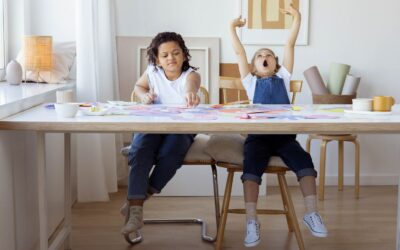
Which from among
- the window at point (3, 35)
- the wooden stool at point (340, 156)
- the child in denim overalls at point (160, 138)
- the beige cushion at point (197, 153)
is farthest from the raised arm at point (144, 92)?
the wooden stool at point (340, 156)

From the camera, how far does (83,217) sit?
3.32 meters

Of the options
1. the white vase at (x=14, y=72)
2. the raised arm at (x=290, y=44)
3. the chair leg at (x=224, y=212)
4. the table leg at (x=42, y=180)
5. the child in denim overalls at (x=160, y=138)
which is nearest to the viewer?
the table leg at (x=42, y=180)

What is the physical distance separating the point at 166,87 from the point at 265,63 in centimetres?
49

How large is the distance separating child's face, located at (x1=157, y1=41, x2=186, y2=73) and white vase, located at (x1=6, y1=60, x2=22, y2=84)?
81 centimetres

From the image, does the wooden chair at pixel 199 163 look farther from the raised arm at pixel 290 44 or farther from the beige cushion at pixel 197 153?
the raised arm at pixel 290 44

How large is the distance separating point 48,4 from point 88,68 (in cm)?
62

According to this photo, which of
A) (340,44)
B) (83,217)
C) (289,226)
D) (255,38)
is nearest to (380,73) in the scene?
(340,44)

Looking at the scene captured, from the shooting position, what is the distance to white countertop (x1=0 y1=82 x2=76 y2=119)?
2.22m

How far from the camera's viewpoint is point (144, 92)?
2859 mm

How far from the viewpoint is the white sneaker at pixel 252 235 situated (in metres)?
2.42

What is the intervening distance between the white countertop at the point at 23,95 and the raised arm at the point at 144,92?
1.44 ft

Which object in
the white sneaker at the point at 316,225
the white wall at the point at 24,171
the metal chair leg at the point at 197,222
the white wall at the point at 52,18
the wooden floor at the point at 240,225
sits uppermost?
the white wall at the point at 52,18

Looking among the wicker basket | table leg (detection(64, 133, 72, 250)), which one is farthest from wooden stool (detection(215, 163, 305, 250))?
the wicker basket

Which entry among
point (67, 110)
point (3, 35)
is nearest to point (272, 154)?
point (67, 110)
